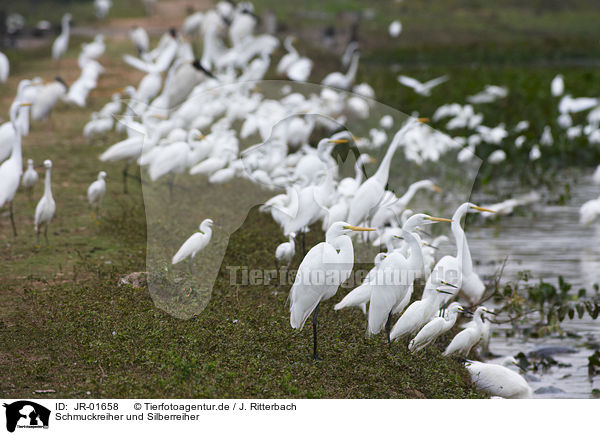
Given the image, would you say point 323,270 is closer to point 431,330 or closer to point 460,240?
point 431,330

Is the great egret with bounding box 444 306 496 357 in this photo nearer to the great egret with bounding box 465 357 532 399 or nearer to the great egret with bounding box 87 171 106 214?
the great egret with bounding box 465 357 532 399

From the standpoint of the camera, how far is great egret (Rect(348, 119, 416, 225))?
208 inches

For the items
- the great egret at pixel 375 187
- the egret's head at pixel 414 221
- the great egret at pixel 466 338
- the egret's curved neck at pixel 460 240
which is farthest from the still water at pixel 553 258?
the great egret at pixel 375 187

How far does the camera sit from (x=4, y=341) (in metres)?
5.00

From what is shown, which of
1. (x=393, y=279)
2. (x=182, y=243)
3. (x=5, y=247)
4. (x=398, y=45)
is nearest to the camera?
(x=393, y=279)

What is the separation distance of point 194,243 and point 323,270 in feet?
3.82

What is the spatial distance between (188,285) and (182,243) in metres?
0.38

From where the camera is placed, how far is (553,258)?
8523 millimetres

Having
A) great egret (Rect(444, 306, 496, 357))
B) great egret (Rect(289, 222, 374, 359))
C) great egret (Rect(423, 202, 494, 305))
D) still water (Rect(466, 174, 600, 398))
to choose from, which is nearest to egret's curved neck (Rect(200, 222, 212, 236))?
great egret (Rect(289, 222, 374, 359))

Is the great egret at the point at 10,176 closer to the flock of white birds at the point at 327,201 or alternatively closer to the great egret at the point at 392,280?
the flock of white birds at the point at 327,201

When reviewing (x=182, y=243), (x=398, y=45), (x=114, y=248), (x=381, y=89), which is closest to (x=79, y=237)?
(x=114, y=248)

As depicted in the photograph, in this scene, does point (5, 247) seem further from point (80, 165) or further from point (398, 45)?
point (398, 45)
